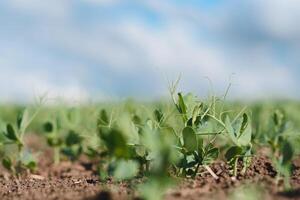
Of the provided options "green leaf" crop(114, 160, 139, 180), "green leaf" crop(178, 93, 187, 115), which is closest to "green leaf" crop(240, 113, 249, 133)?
"green leaf" crop(178, 93, 187, 115)

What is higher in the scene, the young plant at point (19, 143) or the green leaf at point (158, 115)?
the green leaf at point (158, 115)

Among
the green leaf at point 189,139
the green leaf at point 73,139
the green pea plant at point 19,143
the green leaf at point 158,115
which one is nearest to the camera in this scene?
the green leaf at point 189,139

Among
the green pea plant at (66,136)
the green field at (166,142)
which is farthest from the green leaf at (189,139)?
the green pea plant at (66,136)

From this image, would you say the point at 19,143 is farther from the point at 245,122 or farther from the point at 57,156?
the point at 245,122

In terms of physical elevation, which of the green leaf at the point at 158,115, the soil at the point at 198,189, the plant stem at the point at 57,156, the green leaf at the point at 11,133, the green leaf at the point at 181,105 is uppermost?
the green leaf at the point at 181,105

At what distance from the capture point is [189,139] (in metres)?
2.73

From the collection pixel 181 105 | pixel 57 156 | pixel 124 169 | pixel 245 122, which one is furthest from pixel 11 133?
pixel 124 169

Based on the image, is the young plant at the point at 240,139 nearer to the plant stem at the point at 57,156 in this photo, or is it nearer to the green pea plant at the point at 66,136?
the green pea plant at the point at 66,136

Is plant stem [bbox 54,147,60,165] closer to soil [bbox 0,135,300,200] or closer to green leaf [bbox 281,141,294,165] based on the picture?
soil [bbox 0,135,300,200]

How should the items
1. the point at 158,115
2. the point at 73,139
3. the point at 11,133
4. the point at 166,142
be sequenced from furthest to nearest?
the point at 73,139 → the point at 11,133 → the point at 158,115 → the point at 166,142

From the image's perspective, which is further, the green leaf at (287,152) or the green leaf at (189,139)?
the green leaf at (189,139)

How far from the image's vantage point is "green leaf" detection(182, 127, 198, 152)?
2.68m

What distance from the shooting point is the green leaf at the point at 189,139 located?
2.68m

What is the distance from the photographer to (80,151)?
484 centimetres
